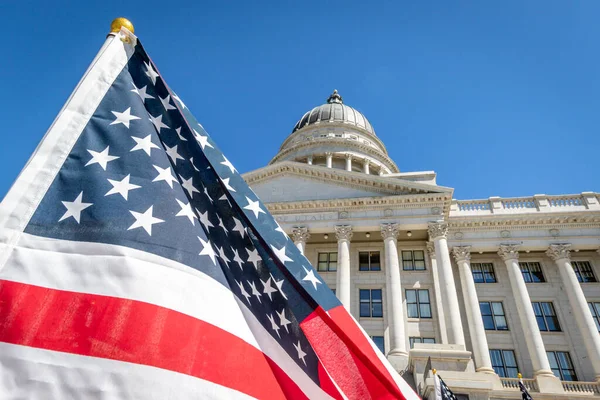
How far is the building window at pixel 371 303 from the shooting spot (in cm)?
2780

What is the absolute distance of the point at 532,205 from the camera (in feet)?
101

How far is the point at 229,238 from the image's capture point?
4574mm

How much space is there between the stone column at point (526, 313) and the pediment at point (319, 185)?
6720 millimetres

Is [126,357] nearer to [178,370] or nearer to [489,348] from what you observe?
[178,370]

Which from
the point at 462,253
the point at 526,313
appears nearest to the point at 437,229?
the point at 462,253

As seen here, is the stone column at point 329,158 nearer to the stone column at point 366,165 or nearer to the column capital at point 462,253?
the stone column at point 366,165

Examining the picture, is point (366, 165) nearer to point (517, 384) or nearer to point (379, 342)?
point (379, 342)

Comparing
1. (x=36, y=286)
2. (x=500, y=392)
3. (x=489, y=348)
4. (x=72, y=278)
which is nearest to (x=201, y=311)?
(x=72, y=278)

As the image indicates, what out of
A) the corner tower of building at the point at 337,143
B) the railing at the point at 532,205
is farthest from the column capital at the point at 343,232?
the corner tower of building at the point at 337,143

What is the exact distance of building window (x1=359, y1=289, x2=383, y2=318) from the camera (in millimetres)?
27797

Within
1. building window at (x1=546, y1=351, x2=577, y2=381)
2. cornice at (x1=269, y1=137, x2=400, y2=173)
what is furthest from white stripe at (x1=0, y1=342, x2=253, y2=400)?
cornice at (x1=269, y1=137, x2=400, y2=173)

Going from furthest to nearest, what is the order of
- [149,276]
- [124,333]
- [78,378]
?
[149,276], [124,333], [78,378]

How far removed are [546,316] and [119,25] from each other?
106 feet

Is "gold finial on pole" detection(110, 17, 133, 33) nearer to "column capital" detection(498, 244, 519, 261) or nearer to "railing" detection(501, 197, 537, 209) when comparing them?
"column capital" detection(498, 244, 519, 261)
